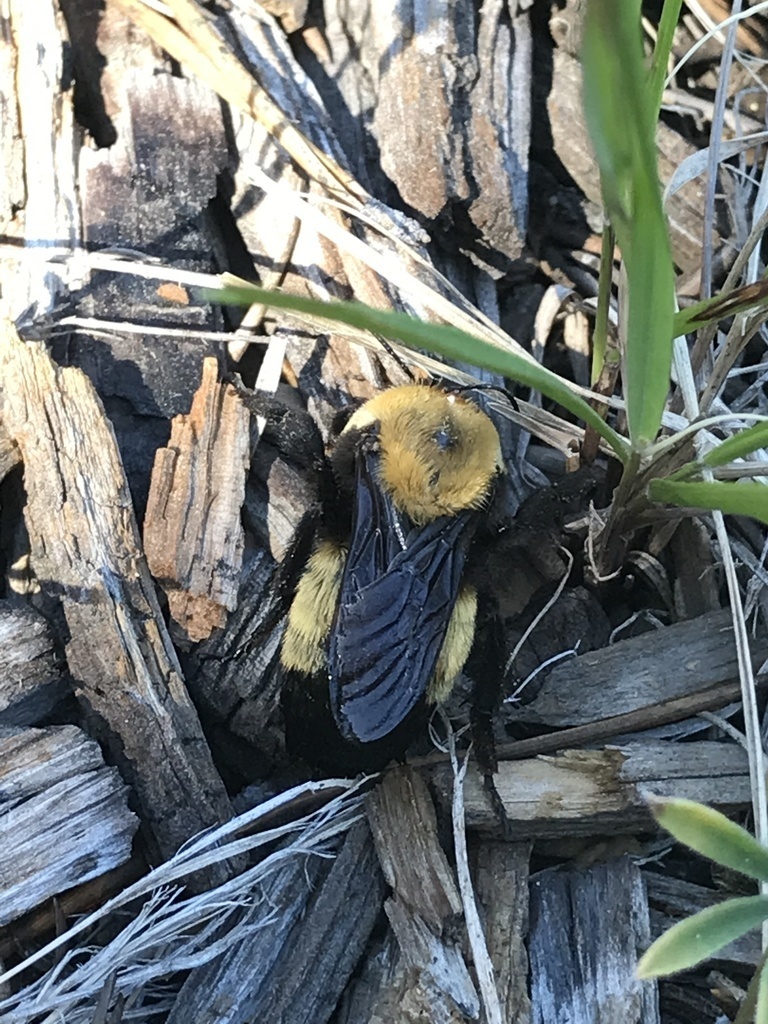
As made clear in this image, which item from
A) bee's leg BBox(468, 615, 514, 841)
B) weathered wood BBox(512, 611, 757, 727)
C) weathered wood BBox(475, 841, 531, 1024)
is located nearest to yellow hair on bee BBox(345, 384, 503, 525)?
bee's leg BBox(468, 615, 514, 841)

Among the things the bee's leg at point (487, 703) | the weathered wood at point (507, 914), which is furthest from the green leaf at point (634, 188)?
the weathered wood at point (507, 914)

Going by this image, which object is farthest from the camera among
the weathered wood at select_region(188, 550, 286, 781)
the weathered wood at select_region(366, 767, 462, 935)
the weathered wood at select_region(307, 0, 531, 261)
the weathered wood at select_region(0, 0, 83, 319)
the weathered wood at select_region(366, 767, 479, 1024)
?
the weathered wood at select_region(307, 0, 531, 261)

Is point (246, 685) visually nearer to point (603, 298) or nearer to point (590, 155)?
point (603, 298)

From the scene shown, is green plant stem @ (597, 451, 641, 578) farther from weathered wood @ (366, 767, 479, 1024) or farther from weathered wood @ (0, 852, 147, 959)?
weathered wood @ (0, 852, 147, 959)

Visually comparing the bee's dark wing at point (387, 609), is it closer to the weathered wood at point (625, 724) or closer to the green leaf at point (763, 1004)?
the weathered wood at point (625, 724)

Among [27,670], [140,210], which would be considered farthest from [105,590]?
[140,210]

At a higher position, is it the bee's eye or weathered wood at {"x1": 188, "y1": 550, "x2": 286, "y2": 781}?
the bee's eye

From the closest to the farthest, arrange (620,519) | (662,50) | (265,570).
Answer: (662,50) → (620,519) → (265,570)
